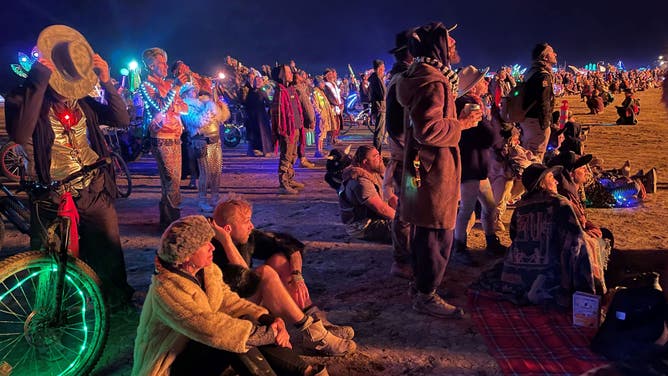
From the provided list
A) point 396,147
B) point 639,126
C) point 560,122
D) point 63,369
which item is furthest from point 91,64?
point 639,126

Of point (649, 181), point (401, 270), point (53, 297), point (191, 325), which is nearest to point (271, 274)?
point (191, 325)

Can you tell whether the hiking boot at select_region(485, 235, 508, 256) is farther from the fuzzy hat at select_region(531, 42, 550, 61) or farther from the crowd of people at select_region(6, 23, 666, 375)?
the fuzzy hat at select_region(531, 42, 550, 61)

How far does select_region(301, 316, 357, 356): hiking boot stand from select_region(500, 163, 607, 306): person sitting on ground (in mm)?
1713

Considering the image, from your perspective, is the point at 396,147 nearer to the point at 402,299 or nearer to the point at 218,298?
the point at 402,299

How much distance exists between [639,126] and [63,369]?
2241 cm

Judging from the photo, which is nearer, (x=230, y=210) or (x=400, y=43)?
(x=230, y=210)

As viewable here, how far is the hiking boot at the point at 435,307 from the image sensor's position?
4125mm

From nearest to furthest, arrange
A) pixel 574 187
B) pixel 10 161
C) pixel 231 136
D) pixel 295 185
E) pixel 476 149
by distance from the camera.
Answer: pixel 574 187, pixel 476 149, pixel 295 185, pixel 10 161, pixel 231 136

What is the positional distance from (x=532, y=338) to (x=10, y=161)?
1009 centimetres

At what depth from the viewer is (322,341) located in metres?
3.47

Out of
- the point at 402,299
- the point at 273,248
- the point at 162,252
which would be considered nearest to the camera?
the point at 162,252

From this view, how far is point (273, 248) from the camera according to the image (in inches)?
152

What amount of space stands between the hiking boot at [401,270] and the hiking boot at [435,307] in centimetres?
77

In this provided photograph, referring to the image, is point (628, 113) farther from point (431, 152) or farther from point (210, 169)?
point (431, 152)
